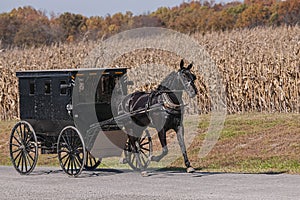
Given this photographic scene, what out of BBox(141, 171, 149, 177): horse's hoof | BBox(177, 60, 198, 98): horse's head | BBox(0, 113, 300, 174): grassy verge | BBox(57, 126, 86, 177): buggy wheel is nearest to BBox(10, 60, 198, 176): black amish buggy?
BBox(57, 126, 86, 177): buggy wheel

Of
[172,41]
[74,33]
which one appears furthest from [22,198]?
[74,33]

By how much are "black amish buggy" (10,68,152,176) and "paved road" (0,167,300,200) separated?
0.53 m

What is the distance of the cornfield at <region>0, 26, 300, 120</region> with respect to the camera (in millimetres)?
23656

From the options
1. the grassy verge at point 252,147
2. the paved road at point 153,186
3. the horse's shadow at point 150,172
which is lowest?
the paved road at point 153,186

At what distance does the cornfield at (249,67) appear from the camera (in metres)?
23.7

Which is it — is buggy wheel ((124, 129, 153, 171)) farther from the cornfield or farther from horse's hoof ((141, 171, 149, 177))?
the cornfield

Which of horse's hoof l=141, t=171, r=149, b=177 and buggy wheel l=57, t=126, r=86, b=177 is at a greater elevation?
buggy wheel l=57, t=126, r=86, b=177

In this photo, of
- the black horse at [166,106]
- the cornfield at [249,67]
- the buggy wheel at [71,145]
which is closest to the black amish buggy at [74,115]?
the buggy wheel at [71,145]

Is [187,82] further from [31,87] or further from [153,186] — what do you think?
[31,87]

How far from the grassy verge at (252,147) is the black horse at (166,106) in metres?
1.91

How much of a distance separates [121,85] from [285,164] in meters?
3.81

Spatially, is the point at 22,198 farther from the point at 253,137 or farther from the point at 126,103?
the point at 253,137

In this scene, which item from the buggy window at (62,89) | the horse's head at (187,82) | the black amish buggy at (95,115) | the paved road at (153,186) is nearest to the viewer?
the paved road at (153,186)

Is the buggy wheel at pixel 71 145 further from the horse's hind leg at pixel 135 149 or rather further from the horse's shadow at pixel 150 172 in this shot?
the horse's hind leg at pixel 135 149
